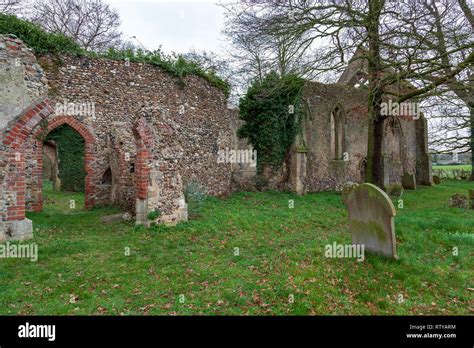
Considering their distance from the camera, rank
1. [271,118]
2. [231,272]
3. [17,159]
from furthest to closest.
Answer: [271,118], [17,159], [231,272]

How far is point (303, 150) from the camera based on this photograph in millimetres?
14234

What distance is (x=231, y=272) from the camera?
4.82 meters

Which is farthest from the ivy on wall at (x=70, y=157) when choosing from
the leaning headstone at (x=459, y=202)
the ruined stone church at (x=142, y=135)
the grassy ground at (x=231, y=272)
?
the leaning headstone at (x=459, y=202)

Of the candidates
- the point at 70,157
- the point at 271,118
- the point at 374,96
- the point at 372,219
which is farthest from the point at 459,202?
the point at 70,157

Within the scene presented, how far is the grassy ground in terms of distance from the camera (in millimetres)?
3775

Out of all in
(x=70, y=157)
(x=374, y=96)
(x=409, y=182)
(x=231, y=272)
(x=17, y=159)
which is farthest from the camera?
(x=409, y=182)

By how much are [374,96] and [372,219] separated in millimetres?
7286

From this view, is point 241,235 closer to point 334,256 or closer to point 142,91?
point 334,256

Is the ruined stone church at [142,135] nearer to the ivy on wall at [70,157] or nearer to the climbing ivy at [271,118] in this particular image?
the climbing ivy at [271,118]

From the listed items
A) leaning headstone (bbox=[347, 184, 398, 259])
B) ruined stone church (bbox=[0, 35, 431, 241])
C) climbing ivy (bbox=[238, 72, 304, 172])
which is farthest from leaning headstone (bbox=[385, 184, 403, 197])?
leaning headstone (bbox=[347, 184, 398, 259])

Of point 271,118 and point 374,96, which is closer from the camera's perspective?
point 374,96

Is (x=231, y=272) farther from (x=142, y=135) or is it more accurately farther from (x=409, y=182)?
(x=409, y=182)
